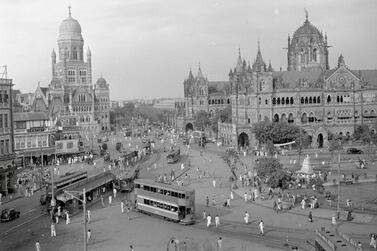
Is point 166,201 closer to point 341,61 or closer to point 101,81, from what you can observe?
point 341,61

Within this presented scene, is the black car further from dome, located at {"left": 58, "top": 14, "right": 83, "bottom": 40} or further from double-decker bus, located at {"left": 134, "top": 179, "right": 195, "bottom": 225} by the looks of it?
dome, located at {"left": 58, "top": 14, "right": 83, "bottom": 40}

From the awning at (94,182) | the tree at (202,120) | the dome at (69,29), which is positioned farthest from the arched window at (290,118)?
the dome at (69,29)

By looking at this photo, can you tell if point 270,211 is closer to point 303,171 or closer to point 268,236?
point 268,236

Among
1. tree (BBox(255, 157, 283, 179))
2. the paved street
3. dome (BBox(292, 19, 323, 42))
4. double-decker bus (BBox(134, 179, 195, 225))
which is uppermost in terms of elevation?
dome (BBox(292, 19, 323, 42))

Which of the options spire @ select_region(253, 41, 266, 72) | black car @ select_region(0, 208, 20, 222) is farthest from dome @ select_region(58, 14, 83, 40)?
black car @ select_region(0, 208, 20, 222)

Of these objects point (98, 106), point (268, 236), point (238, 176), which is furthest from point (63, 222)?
point (98, 106)

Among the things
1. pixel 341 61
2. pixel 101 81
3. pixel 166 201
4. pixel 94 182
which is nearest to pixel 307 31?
pixel 341 61

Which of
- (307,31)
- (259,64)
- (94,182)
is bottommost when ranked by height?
(94,182)
